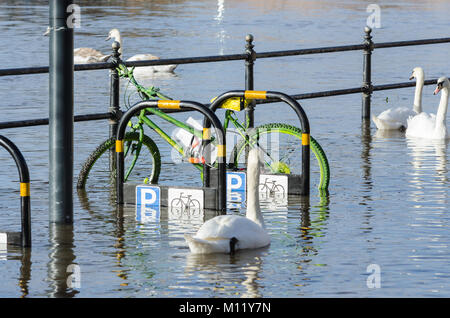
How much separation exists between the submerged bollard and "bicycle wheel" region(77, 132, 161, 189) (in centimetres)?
141

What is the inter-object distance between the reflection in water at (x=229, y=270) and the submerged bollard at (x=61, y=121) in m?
1.35

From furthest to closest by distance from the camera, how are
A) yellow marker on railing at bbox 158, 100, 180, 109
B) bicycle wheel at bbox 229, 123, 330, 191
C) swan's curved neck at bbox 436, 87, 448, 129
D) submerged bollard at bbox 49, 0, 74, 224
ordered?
swan's curved neck at bbox 436, 87, 448, 129 < bicycle wheel at bbox 229, 123, 330, 191 < yellow marker on railing at bbox 158, 100, 180, 109 < submerged bollard at bbox 49, 0, 74, 224

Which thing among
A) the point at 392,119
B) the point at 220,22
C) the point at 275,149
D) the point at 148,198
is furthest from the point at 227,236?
the point at 220,22

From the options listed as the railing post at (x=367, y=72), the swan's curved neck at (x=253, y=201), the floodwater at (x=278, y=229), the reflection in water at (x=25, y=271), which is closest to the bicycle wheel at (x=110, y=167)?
the floodwater at (x=278, y=229)

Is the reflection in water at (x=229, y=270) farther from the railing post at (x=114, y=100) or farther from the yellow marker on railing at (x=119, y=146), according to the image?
the railing post at (x=114, y=100)

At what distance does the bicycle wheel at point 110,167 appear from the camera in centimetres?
1047

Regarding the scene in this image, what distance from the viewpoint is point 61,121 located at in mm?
8844

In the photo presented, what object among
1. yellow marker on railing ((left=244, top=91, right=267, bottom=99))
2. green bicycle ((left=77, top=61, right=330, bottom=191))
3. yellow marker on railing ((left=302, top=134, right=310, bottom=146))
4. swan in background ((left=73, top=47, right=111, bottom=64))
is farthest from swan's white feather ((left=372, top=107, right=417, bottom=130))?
swan in background ((left=73, top=47, right=111, bottom=64))

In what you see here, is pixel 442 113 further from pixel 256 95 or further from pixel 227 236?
pixel 227 236

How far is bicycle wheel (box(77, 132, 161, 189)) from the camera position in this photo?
10.5 meters

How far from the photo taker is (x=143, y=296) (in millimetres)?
7000

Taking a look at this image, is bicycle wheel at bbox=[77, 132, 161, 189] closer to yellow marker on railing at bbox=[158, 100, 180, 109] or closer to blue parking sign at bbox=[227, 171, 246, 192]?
blue parking sign at bbox=[227, 171, 246, 192]
